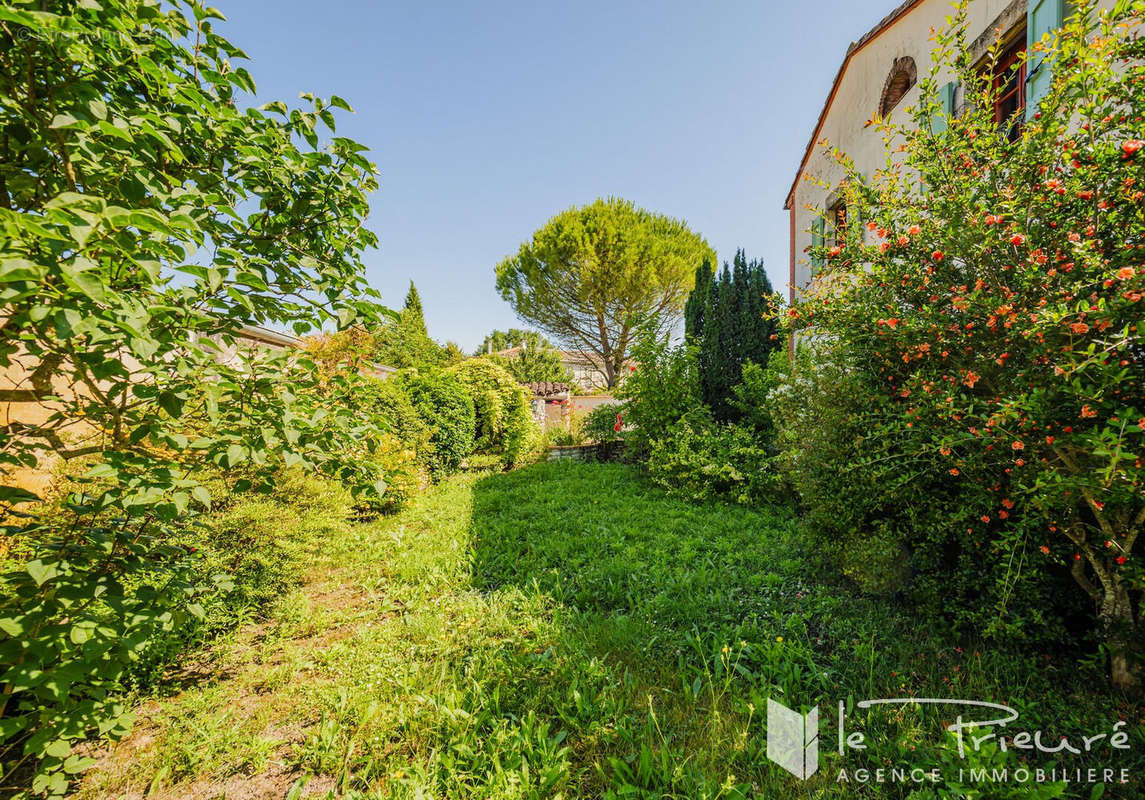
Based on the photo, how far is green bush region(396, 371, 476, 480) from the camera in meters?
7.91

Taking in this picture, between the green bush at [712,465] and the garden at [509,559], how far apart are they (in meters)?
1.97

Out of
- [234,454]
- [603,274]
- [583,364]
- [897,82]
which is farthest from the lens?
[583,364]

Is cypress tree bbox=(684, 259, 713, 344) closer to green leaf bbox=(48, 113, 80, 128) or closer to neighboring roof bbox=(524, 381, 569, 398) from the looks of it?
green leaf bbox=(48, 113, 80, 128)

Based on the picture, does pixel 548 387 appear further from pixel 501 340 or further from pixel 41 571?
pixel 41 571

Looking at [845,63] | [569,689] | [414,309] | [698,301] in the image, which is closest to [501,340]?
[414,309]

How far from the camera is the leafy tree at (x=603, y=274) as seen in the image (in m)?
18.0

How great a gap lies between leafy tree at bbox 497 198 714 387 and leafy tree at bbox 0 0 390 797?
1620 cm

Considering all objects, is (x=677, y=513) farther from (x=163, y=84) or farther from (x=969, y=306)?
(x=163, y=84)

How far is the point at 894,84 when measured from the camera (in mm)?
5914

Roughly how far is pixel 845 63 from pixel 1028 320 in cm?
772

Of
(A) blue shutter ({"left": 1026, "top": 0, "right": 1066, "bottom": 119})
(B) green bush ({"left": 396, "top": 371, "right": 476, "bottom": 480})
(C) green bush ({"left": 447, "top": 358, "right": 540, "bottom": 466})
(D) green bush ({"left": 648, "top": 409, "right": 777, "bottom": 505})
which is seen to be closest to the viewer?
(A) blue shutter ({"left": 1026, "top": 0, "right": 1066, "bottom": 119})

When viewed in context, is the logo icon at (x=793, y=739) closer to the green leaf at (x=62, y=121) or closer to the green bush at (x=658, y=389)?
the green leaf at (x=62, y=121)

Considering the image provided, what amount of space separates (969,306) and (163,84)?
3530mm

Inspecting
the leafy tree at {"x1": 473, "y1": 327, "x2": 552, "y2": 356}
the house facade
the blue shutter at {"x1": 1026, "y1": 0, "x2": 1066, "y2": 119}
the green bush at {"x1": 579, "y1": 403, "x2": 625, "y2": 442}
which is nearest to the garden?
the blue shutter at {"x1": 1026, "y1": 0, "x2": 1066, "y2": 119}
